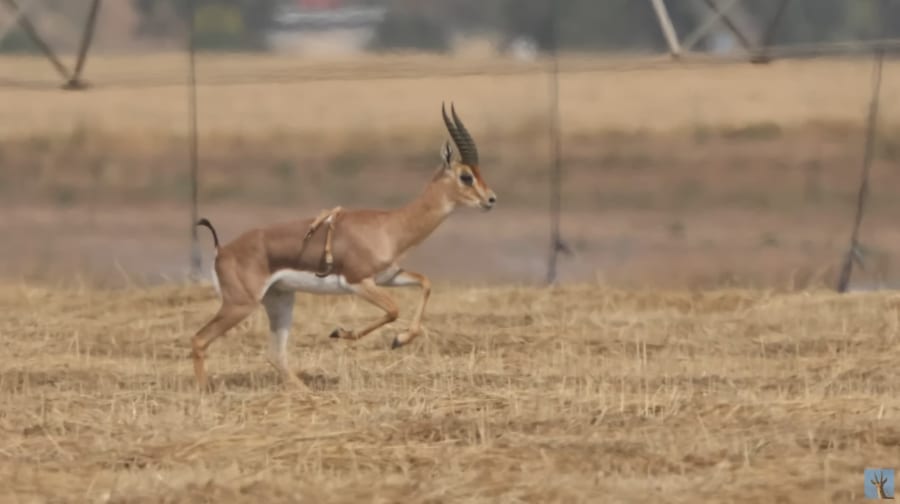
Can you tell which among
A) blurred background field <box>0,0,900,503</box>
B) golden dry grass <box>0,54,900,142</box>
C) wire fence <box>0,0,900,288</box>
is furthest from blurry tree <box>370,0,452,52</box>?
golden dry grass <box>0,54,900,142</box>

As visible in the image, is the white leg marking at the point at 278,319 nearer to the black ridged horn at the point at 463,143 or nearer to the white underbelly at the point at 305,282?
the white underbelly at the point at 305,282

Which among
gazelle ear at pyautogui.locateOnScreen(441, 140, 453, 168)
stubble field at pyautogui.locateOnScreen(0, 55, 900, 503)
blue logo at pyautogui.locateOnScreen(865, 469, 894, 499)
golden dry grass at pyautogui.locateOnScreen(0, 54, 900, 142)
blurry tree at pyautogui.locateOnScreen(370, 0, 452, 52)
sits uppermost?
blurry tree at pyautogui.locateOnScreen(370, 0, 452, 52)

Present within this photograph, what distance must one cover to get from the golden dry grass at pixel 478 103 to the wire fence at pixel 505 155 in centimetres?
9

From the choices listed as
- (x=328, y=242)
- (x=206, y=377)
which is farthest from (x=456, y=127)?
(x=206, y=377)

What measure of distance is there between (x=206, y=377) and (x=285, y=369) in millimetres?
522

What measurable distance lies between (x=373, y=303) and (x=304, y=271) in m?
0.49

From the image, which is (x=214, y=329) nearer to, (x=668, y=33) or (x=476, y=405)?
(x=476, y=405)

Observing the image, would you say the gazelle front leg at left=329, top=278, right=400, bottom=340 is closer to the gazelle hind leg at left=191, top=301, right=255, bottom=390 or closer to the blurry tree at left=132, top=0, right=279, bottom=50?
the gazelle hind leg at left=191, top=301, right=255, bottom=390

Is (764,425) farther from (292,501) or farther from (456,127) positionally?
(456,127)

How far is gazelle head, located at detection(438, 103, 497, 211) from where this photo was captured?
48.9 feet

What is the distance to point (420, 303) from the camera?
1421 cm

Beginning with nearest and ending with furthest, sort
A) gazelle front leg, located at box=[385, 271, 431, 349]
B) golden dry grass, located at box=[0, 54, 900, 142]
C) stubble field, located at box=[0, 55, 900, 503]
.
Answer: stubble field, located at box=[0, 55, 900, 503]
gazelle front leg, located at box=[385, 271, 431, 349]
golden dry grass, located at box=[0, 54, 900, 142]

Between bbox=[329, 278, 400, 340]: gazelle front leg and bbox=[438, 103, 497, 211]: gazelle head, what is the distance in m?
1.11

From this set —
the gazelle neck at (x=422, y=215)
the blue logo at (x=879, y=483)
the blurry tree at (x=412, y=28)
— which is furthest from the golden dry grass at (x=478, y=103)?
the blue logo at (x=879, y=483)
